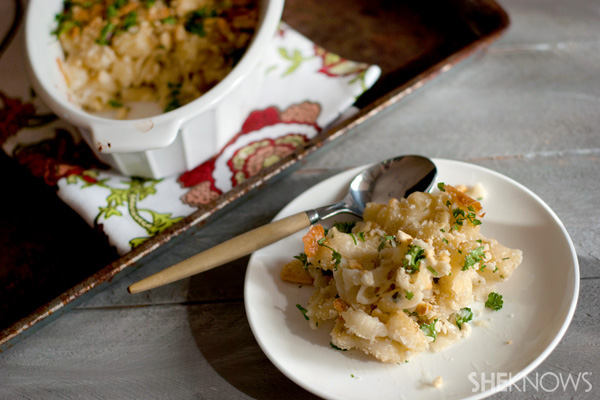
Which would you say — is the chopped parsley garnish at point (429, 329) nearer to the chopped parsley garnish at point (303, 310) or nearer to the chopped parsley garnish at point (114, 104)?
the chopped parsley garnish at point (303, 310)

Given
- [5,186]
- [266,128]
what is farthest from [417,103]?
[5,186]

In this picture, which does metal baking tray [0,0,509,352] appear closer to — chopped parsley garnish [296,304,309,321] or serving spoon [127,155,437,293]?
serving spoon [127,155,437,293]

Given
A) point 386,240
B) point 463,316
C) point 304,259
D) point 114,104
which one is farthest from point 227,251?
point 114,104

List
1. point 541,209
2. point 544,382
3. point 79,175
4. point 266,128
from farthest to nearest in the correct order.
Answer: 1. point 266,128
2. point 79,175
3. point 541,209
4. point 544,382

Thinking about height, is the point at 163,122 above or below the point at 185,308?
above

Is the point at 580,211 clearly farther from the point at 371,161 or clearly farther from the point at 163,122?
the point at 163,122

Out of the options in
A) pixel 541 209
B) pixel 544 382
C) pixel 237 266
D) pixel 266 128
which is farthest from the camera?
pixel 266 128

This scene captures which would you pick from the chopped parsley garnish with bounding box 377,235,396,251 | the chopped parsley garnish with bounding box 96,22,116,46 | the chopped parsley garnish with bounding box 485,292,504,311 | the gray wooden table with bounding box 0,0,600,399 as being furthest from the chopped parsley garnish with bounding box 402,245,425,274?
the chopped parsley garnish with bounding box 96,22,116,46

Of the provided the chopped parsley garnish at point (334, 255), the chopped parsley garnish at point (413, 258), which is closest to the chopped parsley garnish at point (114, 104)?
the chopped parsley garnish at point (334, 255)
